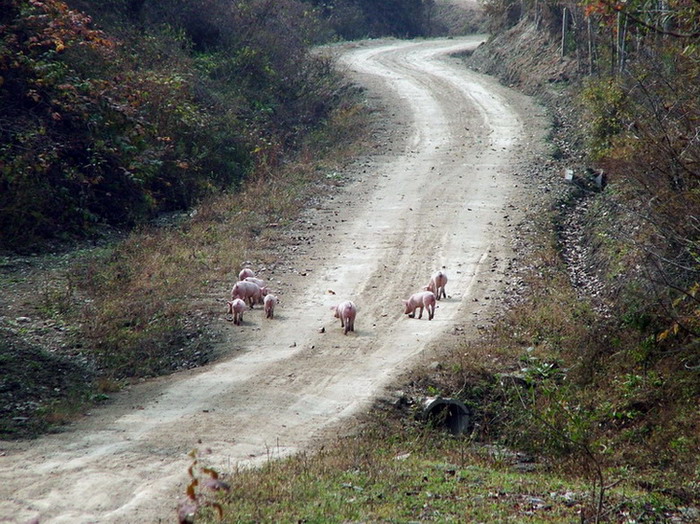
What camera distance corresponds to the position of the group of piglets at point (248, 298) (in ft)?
42.5

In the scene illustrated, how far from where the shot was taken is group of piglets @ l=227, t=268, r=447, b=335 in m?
12.6

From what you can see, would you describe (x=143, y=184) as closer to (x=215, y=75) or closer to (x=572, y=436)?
(x=215, y=75)

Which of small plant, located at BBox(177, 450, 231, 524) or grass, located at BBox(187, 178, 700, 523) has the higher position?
small plant, located at BBox(177, 450, 231, 524)

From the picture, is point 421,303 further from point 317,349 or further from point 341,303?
point 317,349

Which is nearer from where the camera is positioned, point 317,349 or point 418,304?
point 317,349

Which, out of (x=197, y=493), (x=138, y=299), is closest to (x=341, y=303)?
(x=138, y=299)

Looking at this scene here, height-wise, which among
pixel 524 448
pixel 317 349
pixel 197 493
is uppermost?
pixel 197 493

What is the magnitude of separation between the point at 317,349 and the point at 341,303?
1184 millimetres

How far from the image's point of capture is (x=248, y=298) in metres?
13.6

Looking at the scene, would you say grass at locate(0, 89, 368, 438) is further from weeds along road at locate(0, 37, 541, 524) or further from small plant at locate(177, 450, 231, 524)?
small plant at locate(177, 450, 231, 524)

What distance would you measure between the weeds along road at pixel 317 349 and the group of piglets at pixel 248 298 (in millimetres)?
183

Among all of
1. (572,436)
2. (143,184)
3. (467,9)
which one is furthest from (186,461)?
(467,9)

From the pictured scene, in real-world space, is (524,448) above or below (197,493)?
below

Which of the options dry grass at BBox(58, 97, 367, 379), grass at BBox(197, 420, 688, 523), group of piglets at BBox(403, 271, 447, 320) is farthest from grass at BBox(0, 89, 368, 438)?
grass at BBox(197, 420, 688, 523)
